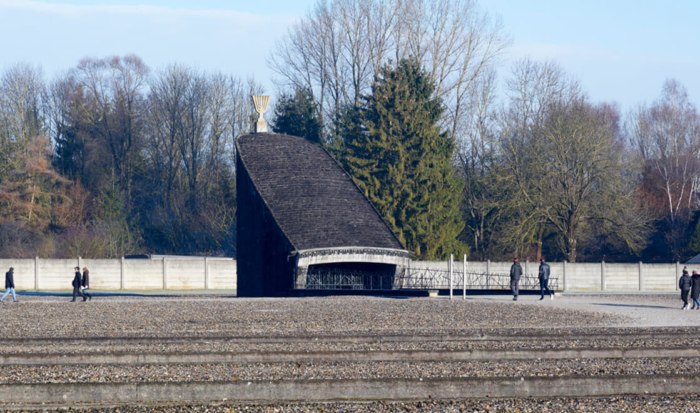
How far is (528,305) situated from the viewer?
29250 millimetres

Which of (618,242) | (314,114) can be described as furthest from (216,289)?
(618,242)

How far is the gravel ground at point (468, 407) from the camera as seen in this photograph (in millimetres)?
10672

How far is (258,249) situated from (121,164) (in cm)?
3951

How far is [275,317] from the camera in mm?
24844

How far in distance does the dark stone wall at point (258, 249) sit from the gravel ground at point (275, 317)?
493 centimetres

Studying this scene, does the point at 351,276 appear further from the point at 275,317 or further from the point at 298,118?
the point at 298,118

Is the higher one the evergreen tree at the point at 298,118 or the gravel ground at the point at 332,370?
the evergreen tree at the point at 298,118

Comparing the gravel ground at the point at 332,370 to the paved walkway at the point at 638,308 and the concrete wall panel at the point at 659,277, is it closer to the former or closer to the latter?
the paved walkway at the point at 638,308

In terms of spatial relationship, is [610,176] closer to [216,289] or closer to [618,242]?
[618,242]

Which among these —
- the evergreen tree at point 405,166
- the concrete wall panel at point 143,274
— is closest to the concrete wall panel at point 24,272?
the concrete wall panel at point 143,274

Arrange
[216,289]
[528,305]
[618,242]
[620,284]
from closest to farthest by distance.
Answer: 1. [528,305]
2. [620,284]
3. [216,289]
4. [618,242]

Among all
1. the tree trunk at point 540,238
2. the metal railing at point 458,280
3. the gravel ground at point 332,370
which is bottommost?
the metal railing at point 458,280

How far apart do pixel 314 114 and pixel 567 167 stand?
22.4 meters

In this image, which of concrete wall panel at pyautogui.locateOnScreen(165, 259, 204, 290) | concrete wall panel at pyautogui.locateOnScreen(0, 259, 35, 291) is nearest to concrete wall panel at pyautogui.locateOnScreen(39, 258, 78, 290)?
concrete wall panel at pyautogui.locateOnScreen(0, 259, 35, 291)
